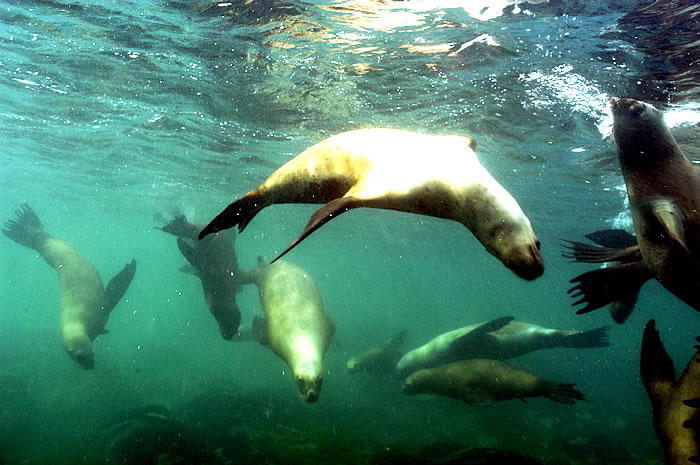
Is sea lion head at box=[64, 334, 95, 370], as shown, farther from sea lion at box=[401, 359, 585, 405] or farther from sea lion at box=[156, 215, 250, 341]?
sea lion at box=[401, 359, 585, 405]

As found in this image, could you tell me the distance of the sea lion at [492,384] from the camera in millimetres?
5500

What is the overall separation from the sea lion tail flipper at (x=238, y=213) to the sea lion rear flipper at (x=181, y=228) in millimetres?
5477

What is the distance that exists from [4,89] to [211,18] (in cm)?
881

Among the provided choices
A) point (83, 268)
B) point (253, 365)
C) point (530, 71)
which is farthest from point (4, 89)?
point (530, 71)

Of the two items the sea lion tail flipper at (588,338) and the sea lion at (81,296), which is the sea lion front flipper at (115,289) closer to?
the sea lion at (81,296)

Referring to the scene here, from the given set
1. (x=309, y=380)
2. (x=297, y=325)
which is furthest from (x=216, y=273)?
(x=309, y=380)

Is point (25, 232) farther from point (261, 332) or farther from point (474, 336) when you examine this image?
point (474, 336)

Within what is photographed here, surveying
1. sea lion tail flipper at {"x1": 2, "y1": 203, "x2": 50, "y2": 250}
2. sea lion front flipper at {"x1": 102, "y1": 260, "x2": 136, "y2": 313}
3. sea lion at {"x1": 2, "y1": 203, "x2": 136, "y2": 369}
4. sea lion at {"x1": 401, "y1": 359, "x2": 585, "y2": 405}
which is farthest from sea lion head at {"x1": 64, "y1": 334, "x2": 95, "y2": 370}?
sea lion at {"x1": 401, "y1": 359, "x2": 585, "y2": 405}

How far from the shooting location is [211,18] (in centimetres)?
741

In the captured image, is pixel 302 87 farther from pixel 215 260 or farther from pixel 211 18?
pixel 215 260

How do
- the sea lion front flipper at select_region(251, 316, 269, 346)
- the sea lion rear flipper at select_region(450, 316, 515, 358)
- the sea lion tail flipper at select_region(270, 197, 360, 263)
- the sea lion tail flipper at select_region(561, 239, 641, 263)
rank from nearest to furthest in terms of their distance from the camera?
the sea lion tail flipper at select_region(270, 197, 360, 263) → the sea lion tail flipper at select_region(561, 239, 641, 263) → the sea lion front flipper at select_region(251, 316, 269, 346) → the sea lion rear flipper at select_region(450, 316, 515, 358)

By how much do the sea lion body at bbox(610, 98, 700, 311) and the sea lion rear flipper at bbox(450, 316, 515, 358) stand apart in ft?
15.3

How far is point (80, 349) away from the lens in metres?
8.67

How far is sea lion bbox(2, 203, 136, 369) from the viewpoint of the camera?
8.86 m
